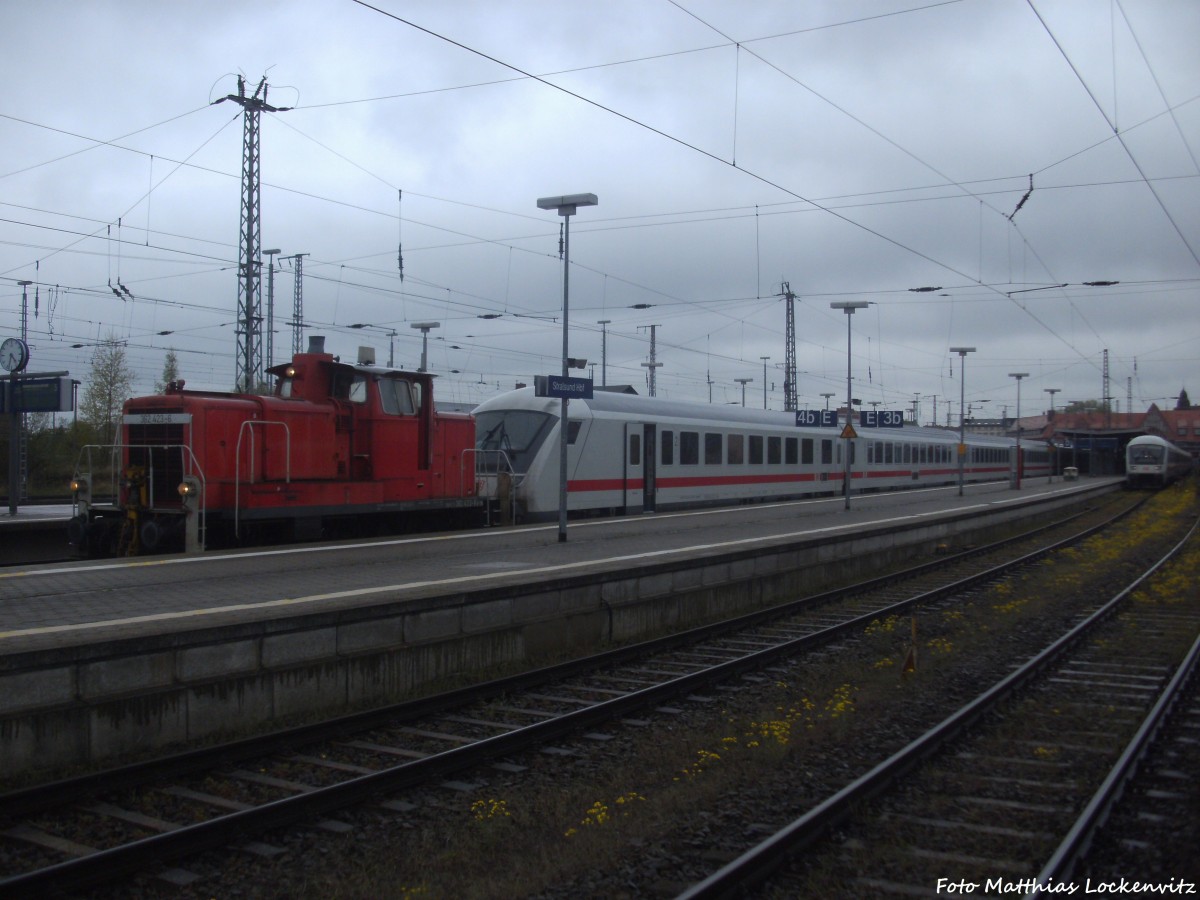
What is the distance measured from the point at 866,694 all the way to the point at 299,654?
581 cm

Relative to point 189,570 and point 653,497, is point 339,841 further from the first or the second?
point 653,497

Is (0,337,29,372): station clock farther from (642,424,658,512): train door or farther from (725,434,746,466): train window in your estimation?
(725,434,746,466): train window

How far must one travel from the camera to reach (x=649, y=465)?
27.7 meters

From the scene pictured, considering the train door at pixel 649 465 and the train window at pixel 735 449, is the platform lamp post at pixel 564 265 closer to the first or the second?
the train door at pixel 649 465

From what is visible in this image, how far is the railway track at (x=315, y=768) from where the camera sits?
19.1 feet

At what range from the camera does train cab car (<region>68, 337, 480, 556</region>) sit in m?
15.3

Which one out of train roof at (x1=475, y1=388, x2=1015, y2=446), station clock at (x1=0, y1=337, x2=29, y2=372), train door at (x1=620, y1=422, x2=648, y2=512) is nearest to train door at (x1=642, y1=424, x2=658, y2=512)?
train door at (x1=620, y1=422, x2=648, y2=512)

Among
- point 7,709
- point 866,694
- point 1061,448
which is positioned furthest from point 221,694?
point 1061,448

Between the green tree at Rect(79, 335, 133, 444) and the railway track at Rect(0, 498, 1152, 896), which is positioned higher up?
the green tree at Rect(79, 335, 133, 444)

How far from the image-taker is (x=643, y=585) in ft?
45.9

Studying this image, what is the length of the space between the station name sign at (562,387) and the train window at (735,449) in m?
13.9

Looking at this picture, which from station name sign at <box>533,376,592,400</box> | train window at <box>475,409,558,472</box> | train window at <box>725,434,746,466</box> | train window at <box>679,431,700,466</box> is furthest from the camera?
train window at <box>725,434,746,466</box>

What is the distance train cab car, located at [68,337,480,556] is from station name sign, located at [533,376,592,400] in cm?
242

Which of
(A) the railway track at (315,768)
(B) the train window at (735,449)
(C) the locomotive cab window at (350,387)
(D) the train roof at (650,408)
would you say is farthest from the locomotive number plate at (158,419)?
(B) the train window at (735,449)
